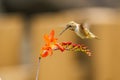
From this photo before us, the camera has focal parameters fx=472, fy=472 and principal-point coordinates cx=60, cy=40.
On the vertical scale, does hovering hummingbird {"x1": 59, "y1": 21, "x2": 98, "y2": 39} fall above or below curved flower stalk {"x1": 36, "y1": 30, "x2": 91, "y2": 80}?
above

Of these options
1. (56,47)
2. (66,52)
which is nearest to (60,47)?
(56,47)

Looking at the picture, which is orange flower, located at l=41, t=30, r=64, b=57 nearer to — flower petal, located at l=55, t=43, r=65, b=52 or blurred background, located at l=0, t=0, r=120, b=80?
flower petal, located at l=55, t=43, r=65, b=52

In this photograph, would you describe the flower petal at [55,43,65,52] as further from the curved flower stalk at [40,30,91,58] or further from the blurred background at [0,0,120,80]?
the blurred background at [0,0,120,80]

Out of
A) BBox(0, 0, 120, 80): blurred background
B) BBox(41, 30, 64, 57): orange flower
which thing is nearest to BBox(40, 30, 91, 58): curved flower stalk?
BBox(41, 30, 64, 57): orange flower

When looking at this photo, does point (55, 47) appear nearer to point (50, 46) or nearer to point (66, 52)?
point (50, 46)

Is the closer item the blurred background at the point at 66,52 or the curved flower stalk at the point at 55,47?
the curved flower stalk at the point at 55,47

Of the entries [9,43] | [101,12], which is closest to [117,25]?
[9,43]

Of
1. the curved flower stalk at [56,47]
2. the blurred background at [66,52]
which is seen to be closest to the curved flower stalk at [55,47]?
the curved flower stalk at [56,47]

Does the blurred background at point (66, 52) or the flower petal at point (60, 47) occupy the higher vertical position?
the blurred background at point (66, 52)

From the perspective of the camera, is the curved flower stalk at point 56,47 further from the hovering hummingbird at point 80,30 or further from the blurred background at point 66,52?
the blurred background at point 66,52

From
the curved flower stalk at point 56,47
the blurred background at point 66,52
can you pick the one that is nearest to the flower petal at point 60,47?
the curved flower stalk at point 56,47

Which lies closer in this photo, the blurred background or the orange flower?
the orange flower
